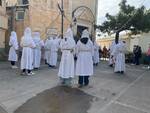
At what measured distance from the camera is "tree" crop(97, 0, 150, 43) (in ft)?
91.0

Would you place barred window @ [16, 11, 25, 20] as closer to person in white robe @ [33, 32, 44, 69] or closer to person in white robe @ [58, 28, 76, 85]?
person in white robe @ [33, 32, 44, 69]

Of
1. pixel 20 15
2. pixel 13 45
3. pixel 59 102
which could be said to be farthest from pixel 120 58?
pixel 20 15

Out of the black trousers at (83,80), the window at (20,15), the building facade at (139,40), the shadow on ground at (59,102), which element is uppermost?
the window at (20,15)

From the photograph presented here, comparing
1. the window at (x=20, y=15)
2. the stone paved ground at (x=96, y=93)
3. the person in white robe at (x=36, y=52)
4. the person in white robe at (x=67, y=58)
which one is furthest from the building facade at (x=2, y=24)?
the person in white robe at (x=67, y=58)

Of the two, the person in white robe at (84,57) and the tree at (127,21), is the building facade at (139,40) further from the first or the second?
the person in white robe at (84,57)

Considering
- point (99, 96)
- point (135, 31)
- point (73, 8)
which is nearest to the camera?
point (99, 96)

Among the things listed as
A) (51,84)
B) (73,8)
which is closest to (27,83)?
(51,84)

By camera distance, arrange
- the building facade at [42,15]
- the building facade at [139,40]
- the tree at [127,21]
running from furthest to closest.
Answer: the building facade at [139,40] < the tree at [127,21] < the building facade at [42,15]

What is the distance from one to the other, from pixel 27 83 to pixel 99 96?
3134 millimetres

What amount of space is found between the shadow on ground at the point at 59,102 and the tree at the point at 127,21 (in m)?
18.6

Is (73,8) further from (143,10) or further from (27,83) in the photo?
(27,83)

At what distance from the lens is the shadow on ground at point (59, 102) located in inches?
298

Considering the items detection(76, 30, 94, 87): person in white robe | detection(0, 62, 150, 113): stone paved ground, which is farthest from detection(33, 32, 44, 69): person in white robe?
detection(76, 30, 94, 87): person in white robe

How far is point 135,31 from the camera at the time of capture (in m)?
29.2
